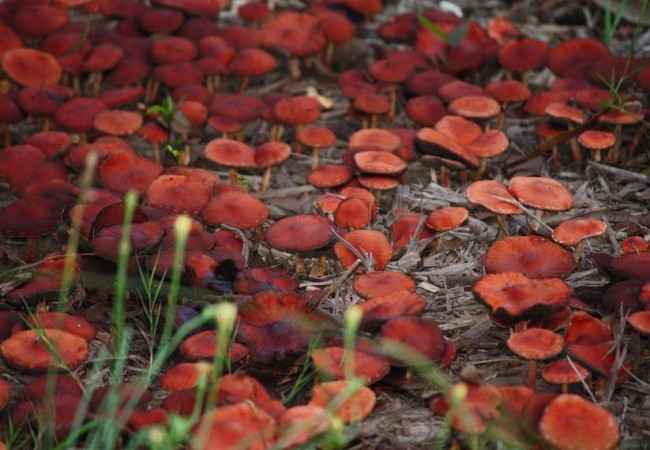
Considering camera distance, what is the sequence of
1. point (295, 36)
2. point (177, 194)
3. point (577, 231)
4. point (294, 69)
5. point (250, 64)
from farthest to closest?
point (294, 69), point (295, 36), point (250, 64), point (177, 194), point (577, 231)

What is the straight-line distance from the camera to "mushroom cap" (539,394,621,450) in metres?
2.57

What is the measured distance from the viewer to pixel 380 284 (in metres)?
3.51

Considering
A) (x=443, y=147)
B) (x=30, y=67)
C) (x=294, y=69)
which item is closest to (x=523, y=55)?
(x=443, y=147)

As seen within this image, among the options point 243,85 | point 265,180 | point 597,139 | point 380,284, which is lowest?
point 265,180

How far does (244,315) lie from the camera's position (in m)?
3.35

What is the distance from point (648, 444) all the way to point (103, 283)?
2.26 m

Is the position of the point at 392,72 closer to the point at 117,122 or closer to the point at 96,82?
the point at 117,122

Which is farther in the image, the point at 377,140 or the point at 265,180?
the point at 265,180

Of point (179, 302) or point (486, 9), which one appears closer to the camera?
point (179, 302)

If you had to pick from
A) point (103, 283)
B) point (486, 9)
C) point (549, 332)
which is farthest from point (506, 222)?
point (486, 9)

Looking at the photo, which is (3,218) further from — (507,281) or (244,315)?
(507,281)

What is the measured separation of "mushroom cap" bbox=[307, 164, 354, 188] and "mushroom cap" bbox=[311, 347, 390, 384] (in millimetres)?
1512

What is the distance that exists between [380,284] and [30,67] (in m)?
2.93

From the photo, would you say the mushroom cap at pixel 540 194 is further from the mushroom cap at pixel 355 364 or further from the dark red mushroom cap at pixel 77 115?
the dark red mushroom cap at pixel 77 115
